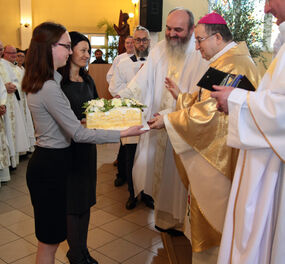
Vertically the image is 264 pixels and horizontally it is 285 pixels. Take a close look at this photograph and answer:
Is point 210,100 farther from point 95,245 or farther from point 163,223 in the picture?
point 95,245

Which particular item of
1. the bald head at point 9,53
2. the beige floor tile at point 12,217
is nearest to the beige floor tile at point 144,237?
the beige floor tile at point 12,217

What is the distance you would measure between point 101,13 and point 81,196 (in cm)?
1415

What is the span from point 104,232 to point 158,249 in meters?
0.67

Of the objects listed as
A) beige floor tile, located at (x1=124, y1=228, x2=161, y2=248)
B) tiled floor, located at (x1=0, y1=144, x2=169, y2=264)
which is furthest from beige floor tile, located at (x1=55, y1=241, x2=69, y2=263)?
beige floor tile, located at (x1=124, y1=228, x2=161, y2=248)

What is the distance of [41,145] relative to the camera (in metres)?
2.38

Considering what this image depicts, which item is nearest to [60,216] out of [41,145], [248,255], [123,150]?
[41,145]

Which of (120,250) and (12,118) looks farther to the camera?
(12,118)

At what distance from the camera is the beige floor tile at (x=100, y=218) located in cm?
418

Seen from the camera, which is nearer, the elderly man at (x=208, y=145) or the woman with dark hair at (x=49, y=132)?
the woman with dark hair at (x=49, y=132)

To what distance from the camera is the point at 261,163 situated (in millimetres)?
1934

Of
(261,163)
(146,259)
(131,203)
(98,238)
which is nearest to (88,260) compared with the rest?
(146,259)

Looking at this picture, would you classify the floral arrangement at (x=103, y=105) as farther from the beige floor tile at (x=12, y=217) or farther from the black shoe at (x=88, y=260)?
the beige floor tile at (x=12, y=217)

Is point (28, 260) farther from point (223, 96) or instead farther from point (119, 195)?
point (223, 96)

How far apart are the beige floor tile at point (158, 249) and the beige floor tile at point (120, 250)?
0.39 feet
